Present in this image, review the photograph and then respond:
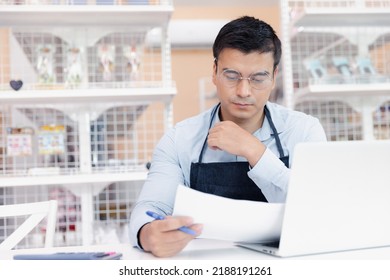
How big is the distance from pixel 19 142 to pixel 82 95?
0.46m

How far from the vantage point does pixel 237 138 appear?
130 cm

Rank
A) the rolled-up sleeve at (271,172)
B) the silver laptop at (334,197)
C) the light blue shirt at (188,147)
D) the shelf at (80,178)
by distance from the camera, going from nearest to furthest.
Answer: the silver laptop at (334,197), the rolled-up sleeve at (271,172), the light blue shirt at (188,147), the shelf at (80,178)

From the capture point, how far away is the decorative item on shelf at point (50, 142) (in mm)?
3041

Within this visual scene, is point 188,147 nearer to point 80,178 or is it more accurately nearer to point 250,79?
point 250,79

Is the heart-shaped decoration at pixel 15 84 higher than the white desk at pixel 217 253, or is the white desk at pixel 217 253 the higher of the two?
the heart-shaped decoration at pixel 15 84

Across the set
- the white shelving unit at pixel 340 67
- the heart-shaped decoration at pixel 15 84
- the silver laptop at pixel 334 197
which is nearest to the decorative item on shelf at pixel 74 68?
the heart-shaped decoration at pixel 15 84

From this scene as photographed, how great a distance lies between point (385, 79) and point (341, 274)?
264cm

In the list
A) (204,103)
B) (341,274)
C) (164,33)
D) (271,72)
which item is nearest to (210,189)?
(271,72)

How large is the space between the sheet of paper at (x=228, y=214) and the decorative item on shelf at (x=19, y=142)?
2241 mm

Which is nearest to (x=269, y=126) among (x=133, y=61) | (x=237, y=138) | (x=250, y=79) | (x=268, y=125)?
(x=268, y=125)

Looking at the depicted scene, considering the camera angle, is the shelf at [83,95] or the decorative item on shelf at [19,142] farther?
the decorative item on shelf at [19,142]

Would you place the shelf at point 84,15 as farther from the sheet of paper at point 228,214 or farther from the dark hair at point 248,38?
the sheet of paper at point 228,214

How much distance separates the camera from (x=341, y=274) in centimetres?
85

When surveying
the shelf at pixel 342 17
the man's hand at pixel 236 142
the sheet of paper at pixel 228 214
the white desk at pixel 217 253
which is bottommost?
the white desk at pixel 217 253
